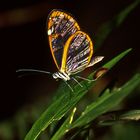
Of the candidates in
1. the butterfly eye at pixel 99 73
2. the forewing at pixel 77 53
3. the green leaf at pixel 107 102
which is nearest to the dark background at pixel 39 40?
the forewing at pixel 77 53

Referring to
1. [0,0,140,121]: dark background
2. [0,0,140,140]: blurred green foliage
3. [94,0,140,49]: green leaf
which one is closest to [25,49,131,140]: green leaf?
[0,0,140,140]: blurred green foliage

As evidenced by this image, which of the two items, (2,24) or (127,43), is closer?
(2,24)

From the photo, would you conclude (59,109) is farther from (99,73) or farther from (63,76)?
(63,76)

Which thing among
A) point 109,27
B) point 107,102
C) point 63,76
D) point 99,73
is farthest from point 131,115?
point 109,27

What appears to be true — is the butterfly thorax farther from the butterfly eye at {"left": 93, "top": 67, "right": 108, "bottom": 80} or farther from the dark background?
the dark background

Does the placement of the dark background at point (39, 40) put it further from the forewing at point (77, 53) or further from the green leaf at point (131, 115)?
the green leaf at point (131, 115)

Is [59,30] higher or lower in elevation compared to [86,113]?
higher

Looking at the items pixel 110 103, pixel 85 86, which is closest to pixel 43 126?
pixel 85 86

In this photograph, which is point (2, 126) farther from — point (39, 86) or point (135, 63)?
point (135, 63)
